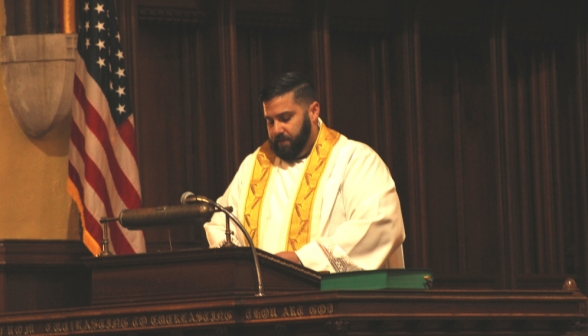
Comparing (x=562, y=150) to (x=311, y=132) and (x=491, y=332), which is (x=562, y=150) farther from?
(x=491, y=332)

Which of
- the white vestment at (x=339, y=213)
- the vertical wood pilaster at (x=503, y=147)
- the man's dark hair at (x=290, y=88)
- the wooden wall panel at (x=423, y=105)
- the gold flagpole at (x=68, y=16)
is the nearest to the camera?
the white vestment at (x=339, y=213)

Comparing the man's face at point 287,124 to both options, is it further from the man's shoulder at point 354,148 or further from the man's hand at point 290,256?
the man's hand at point 290,256

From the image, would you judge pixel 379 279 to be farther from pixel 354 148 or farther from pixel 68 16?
pixel 68 16

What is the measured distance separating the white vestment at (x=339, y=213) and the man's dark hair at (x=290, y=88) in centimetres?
37

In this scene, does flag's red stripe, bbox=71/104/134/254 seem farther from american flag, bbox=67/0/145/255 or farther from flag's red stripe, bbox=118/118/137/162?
flag's red stripe, bbox=118/118/137/162

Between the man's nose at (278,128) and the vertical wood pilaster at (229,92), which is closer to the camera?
the man's nose at (278,128)

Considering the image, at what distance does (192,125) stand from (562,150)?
3143 mm

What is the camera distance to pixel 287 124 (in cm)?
703

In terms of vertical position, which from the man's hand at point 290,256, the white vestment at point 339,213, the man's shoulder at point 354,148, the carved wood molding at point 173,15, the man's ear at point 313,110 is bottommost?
the man's hand at point 290,256

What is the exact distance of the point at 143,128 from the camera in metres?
8.67

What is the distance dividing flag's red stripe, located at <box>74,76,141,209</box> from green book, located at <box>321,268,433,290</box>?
120 inches

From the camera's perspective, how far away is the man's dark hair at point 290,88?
696 centimetres

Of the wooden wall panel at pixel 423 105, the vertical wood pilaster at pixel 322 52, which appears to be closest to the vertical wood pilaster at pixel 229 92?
the wooden wall panel at pixel 423 105

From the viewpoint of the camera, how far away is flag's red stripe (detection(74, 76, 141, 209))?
801 cm
